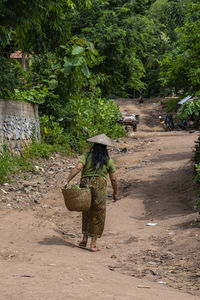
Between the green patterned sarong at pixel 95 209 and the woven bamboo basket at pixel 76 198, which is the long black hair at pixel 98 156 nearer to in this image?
the green patterned sarong at pixel 95 209

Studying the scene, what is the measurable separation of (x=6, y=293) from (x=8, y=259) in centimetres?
198

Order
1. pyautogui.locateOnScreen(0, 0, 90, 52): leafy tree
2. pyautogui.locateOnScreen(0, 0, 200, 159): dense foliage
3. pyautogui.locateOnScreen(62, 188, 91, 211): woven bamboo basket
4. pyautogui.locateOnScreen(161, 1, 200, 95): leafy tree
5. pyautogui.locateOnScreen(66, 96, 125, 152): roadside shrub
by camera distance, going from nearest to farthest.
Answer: pyautogui.locateOnScreen(62, 188, 91, 211): woven bamboo basket
pyautogui.locateOnScreen(0, 0, 90, 52): leafy tree
pyautogui.locateOnScreen(0, 0, 200, 159): dense foliage
pyautogui.locateOnScreen(161, 1, 200, 95): leafy tree
pyautogui.locateOnScreen(66, 96, 125, 152): roadside shrub

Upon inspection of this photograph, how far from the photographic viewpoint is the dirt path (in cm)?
445

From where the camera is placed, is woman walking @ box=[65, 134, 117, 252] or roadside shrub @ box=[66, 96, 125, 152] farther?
roadside shrub @ box=[66, 96, 125, 152]

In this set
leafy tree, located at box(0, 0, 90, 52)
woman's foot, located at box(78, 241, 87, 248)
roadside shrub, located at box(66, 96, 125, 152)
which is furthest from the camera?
roadside shrub, located at box(66, 96, 125, 152)

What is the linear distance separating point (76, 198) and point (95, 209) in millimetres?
606

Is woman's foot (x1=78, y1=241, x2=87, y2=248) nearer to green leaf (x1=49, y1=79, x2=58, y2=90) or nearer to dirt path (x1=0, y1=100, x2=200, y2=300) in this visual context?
dirt path (x1=0, y1=100, x2=200, y2=300)

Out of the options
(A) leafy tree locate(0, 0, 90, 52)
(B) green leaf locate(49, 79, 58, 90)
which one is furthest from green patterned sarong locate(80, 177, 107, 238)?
(B) green leaf locate(49, 79, 58, 90)

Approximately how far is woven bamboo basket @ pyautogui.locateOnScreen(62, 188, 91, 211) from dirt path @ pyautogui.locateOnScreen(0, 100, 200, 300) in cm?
61

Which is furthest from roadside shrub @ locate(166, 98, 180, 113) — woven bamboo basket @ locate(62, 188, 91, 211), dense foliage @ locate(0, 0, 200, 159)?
woven bamboo basket @ locate(62, 188, 91, 211)

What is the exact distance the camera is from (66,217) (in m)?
9.82

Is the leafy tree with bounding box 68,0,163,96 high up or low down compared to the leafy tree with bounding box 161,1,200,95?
up

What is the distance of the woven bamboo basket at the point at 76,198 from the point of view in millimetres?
6691

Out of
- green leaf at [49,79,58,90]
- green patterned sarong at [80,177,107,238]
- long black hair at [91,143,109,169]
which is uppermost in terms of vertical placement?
green leaf at [49,79,58,90]
